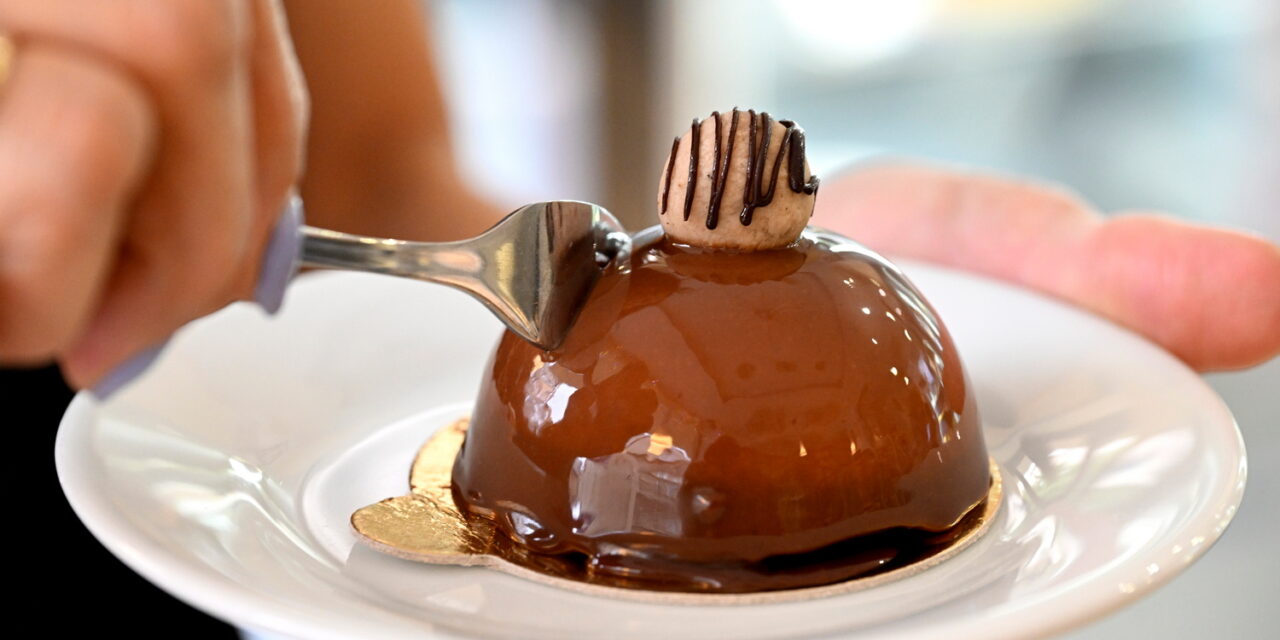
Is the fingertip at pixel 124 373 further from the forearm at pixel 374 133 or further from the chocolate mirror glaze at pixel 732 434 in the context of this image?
the forearm at pixel 374 133

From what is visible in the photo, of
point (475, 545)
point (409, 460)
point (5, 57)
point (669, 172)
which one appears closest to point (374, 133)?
point (409, 460)

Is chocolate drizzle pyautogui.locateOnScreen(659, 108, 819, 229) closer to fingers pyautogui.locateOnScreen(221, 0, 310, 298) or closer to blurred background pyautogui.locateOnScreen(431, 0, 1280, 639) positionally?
fingers pyautogui.locateOnScreen(221, 0, 310, 298)

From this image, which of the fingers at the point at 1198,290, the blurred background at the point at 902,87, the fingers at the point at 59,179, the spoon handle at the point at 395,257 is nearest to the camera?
the fingers at the point at 59,179

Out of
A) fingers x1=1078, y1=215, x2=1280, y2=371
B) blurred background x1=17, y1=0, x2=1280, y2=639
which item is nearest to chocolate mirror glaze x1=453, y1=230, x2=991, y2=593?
fingers x1=1078, y1=215, x2=1280, y2=371

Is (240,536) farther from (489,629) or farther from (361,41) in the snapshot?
(361,41)

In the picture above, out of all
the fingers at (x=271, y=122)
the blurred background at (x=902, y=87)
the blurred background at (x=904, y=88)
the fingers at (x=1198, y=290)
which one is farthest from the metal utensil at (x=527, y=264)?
the blurred background at (x=904, y=88)

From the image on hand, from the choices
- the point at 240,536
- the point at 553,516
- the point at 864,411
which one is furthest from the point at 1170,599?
the point at 240,536
